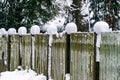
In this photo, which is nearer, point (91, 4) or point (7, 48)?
point (7, 48)

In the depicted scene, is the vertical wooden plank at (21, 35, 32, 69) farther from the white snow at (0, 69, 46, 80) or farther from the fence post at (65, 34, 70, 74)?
the fence post at (65, 34, 70, 74)

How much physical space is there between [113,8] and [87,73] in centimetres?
973

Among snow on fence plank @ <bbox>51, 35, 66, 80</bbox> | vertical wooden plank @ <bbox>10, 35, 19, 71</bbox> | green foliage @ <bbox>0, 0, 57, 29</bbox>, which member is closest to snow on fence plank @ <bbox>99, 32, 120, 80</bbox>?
snow on fence plank @ <bbox>51, 35, 66, 80</bbox>

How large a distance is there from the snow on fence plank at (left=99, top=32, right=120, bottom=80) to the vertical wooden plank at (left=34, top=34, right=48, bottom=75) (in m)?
2.83

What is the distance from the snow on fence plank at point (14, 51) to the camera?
10.3 m

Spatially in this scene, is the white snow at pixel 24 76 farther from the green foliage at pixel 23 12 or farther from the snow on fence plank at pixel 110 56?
the green foliage at pixel 23 12

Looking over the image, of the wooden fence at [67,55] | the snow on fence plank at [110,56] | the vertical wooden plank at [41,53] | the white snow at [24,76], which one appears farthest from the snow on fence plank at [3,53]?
the snow on fence plank at [110,56]

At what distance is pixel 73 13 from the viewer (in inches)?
790

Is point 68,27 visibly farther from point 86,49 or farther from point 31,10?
point 31,10

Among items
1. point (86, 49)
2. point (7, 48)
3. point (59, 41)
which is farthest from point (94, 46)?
point (7, 48)

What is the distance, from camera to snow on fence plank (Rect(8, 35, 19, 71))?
33.7 feet

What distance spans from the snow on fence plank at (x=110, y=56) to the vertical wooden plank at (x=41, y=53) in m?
2.83

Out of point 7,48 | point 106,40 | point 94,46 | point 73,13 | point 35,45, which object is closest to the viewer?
point 106,40

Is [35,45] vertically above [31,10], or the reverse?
[31,10]
